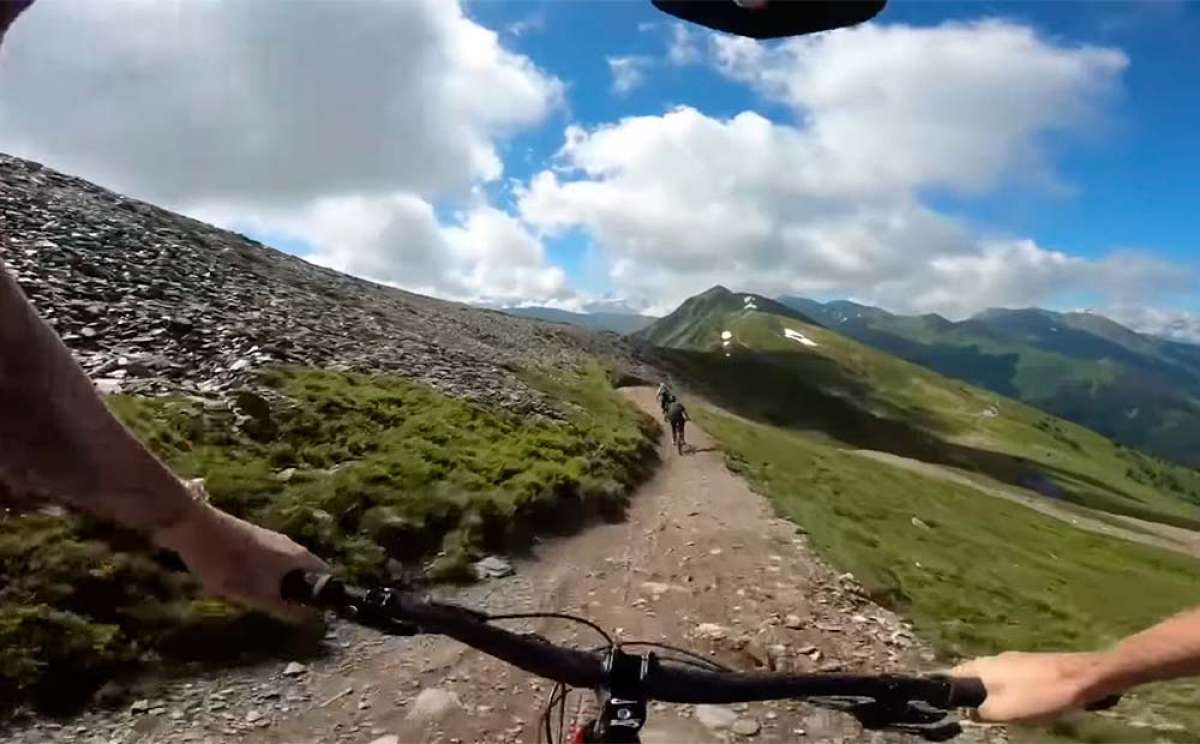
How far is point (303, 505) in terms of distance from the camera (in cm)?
1378

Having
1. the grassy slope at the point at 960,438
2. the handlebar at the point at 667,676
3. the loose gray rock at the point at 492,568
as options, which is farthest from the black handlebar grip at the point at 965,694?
the grassy slope at the point at 960,438

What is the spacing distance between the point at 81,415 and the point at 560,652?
152cm

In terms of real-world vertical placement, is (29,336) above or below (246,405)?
above

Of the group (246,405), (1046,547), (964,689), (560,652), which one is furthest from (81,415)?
(1046,547)

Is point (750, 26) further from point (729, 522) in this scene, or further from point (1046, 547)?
Result: point (1046, 547)

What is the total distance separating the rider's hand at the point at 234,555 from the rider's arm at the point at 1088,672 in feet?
6.90

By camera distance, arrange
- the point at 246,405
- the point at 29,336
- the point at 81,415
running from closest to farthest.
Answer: the point at 29,336 < the point at 81,415 < the point at 246,405

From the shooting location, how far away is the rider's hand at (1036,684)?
2156 millimetres

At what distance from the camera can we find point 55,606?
31.4 feet

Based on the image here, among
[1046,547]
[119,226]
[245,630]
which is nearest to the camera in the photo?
[245,630]

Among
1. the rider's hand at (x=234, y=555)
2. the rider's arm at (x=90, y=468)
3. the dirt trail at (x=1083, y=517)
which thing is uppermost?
the rider's arm at (x=90, y=468)

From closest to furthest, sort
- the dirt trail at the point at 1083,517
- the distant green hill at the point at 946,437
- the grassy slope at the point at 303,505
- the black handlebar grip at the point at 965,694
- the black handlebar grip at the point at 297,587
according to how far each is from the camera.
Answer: the black handlebar grip at the point at 965,694 → the black handlebar grip at the point at 297,587 → the grassy slope at the point at 303,505 → the dirt trail at the point at 1083,517 → the distant green hill at the point at 946,437

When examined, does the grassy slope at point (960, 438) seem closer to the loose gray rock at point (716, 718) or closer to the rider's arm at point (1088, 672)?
the loose gray rock at point (716, 718)

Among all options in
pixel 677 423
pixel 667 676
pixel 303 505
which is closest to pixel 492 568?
pixel 303 505
